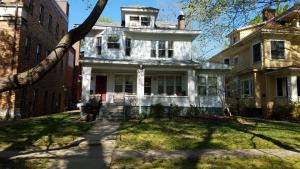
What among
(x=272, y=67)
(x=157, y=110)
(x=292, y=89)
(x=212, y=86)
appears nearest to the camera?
(x=157, y=110)

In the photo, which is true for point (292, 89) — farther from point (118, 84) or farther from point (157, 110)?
point (118, 84)

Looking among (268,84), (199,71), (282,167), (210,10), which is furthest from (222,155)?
(268,84)

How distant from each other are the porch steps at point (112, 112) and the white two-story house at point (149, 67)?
0.84 meters

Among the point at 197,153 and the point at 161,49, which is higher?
the point at 161,49

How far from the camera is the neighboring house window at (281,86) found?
83.4ft

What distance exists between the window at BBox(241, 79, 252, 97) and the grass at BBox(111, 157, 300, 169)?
19.8 meters

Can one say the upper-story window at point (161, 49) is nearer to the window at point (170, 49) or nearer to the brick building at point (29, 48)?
the window at point (170, 49)

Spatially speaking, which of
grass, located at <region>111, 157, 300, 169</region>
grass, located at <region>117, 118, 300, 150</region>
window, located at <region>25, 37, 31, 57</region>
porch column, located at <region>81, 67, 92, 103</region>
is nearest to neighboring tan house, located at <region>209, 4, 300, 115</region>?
grass, located at <region>117, 118, 300, 150</region>

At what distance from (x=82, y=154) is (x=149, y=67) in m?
13.0

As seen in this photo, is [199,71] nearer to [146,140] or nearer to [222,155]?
[146,140]

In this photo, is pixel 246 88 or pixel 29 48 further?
pixel 246 88

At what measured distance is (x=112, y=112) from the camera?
66.9ft

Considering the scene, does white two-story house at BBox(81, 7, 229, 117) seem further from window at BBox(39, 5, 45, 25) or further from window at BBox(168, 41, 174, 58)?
window at BBox(39, 5, 45, 25)

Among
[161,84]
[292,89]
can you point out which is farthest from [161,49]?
[292,89]
